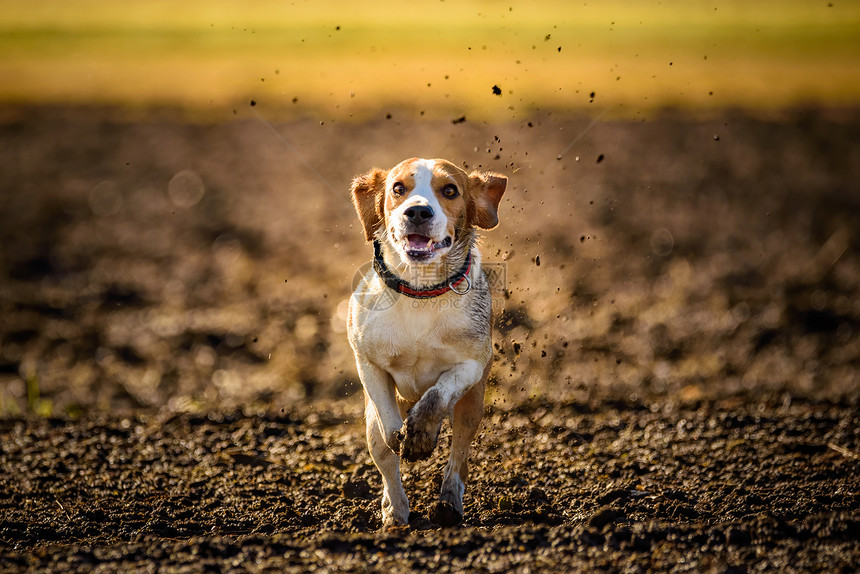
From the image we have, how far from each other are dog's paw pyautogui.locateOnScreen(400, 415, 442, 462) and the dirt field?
514 mm

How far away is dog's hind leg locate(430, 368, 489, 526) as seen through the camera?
274 inches

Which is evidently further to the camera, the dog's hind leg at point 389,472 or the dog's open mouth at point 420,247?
the dog's hind leg at point 389,472

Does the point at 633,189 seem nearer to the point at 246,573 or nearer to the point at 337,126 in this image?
the point at 337,126

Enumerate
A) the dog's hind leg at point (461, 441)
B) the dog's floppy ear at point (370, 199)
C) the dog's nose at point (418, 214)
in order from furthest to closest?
the dog's floppy ear at point (370, 199)
the dog's hind leg at point (461, 441)
the dog's nose at point (418, 214)

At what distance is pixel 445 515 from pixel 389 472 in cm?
45

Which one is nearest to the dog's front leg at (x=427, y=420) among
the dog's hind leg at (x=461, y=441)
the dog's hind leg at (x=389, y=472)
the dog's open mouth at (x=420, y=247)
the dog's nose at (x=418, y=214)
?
the dog's hind leg at (x=389, y=472)

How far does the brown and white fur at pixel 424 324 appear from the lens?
6.62 meters

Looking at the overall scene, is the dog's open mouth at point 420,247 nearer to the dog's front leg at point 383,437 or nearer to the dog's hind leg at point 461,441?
the dog's front leg at point 383,437

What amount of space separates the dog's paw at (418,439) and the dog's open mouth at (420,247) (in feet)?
3.22

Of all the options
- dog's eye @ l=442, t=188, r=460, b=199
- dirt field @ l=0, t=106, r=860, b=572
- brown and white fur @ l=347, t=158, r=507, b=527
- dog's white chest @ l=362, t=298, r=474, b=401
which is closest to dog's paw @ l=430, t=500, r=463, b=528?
brown and white fur @ l=347, t=158, r=507, b=527

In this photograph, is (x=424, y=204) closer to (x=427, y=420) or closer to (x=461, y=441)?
(x=427, y=420)

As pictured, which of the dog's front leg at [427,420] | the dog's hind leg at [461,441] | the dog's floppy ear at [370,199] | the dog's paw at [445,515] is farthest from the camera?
the dog's floppy ear at [370,199]

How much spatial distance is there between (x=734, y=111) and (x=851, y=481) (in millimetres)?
20034

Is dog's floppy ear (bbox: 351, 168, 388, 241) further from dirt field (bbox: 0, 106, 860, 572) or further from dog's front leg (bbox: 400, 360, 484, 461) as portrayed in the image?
dirt field (bbox: 0, 106, 860, 572)
